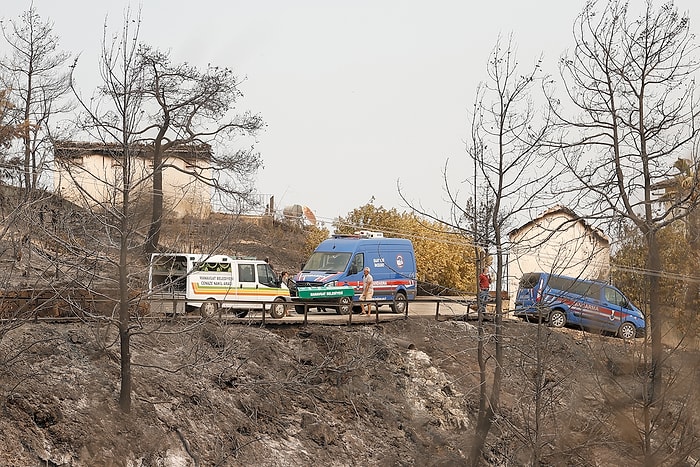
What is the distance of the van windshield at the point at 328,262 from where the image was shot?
31.3 meters

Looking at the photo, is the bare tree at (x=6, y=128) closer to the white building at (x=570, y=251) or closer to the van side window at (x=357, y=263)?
the van side window at (x=357, y=263)

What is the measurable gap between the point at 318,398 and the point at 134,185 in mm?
7895

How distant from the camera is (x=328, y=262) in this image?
3167 cm

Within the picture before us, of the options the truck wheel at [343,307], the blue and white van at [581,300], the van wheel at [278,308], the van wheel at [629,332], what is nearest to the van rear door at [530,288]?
the blue and white van at [581,300]

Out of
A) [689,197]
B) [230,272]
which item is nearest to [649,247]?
[689,197]

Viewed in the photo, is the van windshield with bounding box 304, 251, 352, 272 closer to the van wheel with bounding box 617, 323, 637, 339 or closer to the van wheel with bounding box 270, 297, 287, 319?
the van wheel with bounding box 270, 297, 287, 319

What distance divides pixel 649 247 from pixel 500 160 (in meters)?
4.09

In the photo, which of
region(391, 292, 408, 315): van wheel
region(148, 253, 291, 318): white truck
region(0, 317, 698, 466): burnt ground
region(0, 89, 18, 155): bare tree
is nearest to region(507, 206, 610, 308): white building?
region(0, 317, 698, 466): burnt ground

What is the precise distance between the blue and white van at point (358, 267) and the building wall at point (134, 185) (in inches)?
199

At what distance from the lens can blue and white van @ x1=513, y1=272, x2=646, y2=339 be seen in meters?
17.0

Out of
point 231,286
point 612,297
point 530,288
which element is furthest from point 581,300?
point 231,286

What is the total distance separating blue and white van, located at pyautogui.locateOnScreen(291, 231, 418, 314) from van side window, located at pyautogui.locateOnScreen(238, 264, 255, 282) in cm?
279

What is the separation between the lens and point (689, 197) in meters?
15.9

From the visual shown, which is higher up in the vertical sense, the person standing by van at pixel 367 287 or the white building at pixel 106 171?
the white building at pixel 106 171
